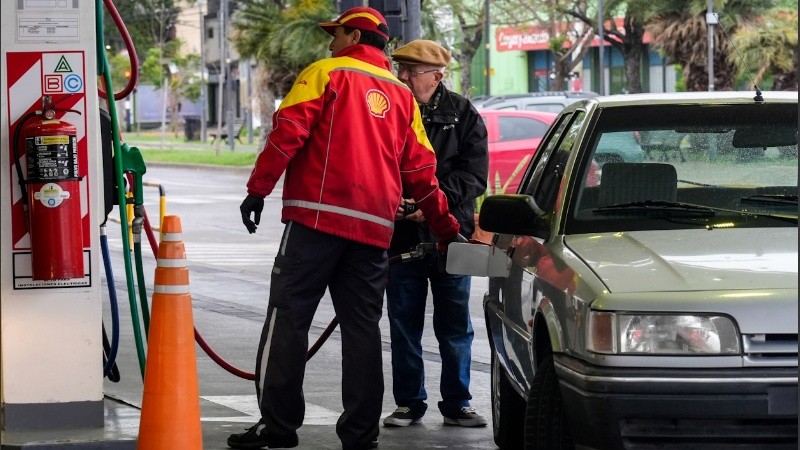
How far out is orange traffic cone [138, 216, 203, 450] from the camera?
5.72m

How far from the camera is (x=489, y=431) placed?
24.2ft

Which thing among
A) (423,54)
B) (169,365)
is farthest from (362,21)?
(169,365)

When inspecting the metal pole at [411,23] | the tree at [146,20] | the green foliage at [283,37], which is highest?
the tree at [146,20]

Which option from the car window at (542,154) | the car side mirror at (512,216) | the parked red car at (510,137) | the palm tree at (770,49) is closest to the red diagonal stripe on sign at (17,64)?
the car side mirror at (512,216)

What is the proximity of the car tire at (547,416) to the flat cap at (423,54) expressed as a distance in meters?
2.46

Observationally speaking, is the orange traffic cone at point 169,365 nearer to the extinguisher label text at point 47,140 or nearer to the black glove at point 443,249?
the extinguisher label text at point 47,140

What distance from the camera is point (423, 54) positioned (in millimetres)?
7410

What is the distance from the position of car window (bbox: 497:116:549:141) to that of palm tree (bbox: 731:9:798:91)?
695 inches

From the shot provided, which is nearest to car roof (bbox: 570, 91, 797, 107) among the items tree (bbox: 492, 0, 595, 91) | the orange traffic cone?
the orange traffic cone

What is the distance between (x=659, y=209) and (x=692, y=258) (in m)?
0.64

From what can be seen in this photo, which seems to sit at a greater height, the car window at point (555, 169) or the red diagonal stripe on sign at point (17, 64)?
the red diagonal stripe on sign at point (17, 64)

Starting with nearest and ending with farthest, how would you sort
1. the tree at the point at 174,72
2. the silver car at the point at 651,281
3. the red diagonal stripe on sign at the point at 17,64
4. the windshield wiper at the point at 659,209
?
the silver car at the point at 651,281
the windshield wiper at the point at 659,209
the red diagonal stripe on sign at the point at 17,64
the tree at the point at 174,72

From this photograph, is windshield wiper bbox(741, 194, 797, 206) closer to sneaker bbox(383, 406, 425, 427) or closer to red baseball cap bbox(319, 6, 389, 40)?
red baseball cap bbox(319, 6, 389, 40)

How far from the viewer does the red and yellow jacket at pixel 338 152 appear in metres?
6.20
